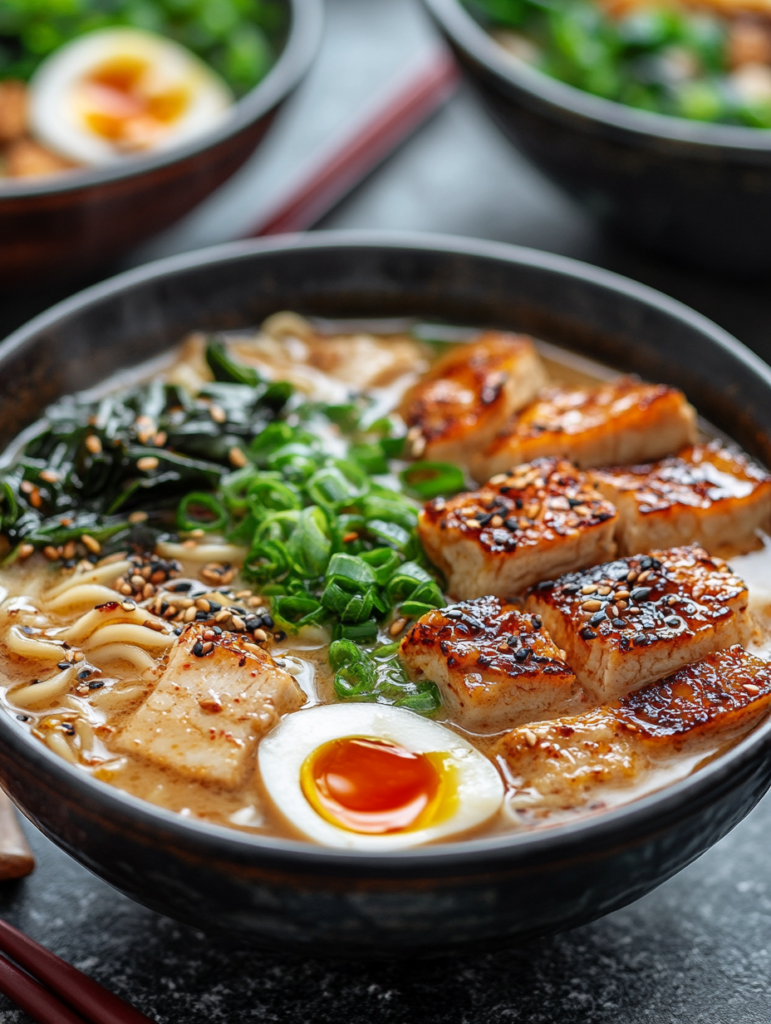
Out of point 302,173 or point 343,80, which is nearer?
point 302,173

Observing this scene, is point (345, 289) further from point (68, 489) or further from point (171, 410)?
point (68, 489)

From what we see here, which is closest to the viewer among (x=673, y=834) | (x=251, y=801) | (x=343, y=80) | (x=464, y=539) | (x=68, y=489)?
(x=673, y=834)

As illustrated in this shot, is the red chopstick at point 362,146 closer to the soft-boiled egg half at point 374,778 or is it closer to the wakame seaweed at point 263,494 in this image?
the wakame seaweed at point 263,494

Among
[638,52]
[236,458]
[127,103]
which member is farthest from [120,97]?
[236,458]

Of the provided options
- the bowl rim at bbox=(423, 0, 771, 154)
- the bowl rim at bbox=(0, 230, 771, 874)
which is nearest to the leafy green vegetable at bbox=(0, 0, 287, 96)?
the bowl rim at bbox=(423, 0, 771, 154)

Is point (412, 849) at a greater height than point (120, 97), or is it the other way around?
point (120, 97)

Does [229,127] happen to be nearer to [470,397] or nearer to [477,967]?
[470,397]

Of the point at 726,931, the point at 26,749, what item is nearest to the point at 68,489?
the point at 26,749
